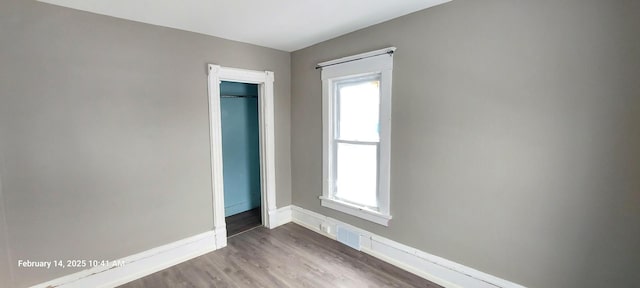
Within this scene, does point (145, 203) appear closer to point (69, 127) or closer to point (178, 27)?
point (69, 127)

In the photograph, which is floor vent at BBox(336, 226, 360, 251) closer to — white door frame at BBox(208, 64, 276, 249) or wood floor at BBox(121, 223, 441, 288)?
wood floor at BBox(121, 223, 441, 288)

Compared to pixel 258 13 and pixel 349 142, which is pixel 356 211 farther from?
pixel 258 13

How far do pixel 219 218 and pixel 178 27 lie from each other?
2106mm

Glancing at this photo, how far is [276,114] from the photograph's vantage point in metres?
3.50

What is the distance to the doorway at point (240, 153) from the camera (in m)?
3.85

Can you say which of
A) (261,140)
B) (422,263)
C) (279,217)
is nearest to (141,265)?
(279,217)

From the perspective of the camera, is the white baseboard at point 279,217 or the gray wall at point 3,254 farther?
the white baseboard at point 279,217

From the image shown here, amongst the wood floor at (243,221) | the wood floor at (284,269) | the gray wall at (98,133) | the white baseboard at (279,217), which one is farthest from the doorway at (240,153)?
the gray wall at (98,133)

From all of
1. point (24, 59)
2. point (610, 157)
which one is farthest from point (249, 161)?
point (610, 157)

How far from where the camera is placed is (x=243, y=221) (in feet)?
12.4

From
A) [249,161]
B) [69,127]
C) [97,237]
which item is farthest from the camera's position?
[249,161]

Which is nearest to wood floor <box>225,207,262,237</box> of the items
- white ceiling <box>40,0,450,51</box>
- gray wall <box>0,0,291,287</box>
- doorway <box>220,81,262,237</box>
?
doorway <box>220,81,262,237</box>

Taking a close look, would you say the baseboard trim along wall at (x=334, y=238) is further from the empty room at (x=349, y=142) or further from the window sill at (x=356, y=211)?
the window sill at (x=356, y=211)

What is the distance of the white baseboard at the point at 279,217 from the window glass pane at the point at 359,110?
140cm
